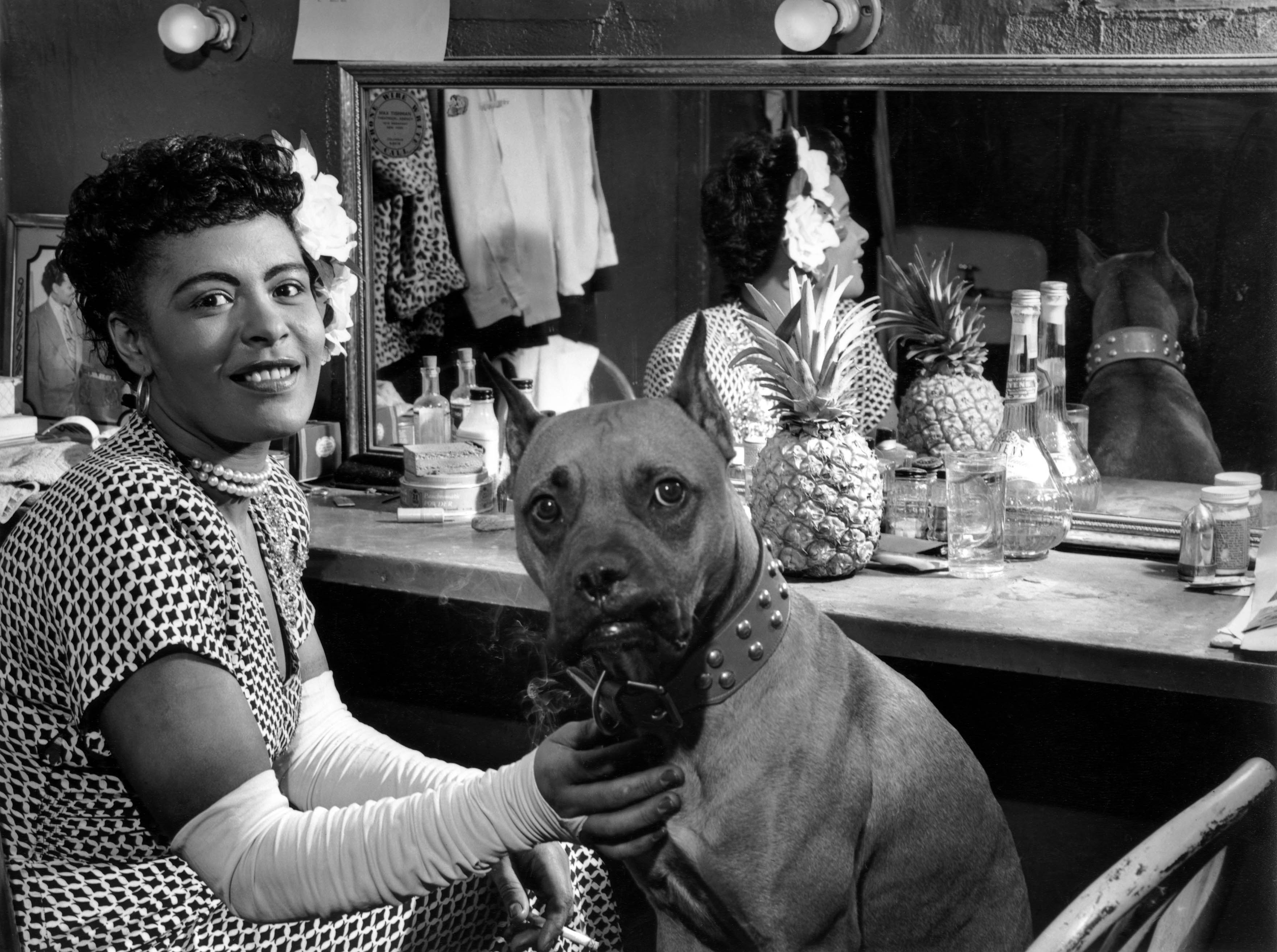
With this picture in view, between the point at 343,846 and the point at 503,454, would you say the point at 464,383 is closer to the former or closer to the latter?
the point at 503,454

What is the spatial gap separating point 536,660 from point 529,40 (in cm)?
112

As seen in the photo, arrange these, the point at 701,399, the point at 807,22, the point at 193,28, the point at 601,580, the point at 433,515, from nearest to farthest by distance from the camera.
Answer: the point at 601,580 → the point at 701,399 → the point at 807,22 → the point at 433,515 → the point at 193,28

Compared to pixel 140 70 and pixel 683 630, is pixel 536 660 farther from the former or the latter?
pixel 140 70

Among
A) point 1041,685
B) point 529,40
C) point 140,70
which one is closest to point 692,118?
point 529,40

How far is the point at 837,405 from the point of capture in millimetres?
1832

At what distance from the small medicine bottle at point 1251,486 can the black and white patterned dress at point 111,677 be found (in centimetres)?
129

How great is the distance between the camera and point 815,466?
187 centimetres

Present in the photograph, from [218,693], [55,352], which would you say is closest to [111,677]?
[218,693]

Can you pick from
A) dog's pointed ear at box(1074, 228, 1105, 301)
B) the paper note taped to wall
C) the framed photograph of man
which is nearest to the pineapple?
dog's pointed ear at box(1074, 228, 1105, 301)

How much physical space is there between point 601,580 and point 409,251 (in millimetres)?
1439

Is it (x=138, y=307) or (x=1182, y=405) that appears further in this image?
(x=1182, y=405)

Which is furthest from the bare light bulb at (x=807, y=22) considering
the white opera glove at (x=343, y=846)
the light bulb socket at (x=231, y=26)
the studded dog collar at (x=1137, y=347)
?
the white opera glove at (x=343, y=846)

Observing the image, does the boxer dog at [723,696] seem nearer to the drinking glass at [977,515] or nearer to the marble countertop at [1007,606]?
the marble countertop at [1007,606]

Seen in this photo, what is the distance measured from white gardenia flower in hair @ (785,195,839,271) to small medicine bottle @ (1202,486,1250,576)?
2.26 ft
